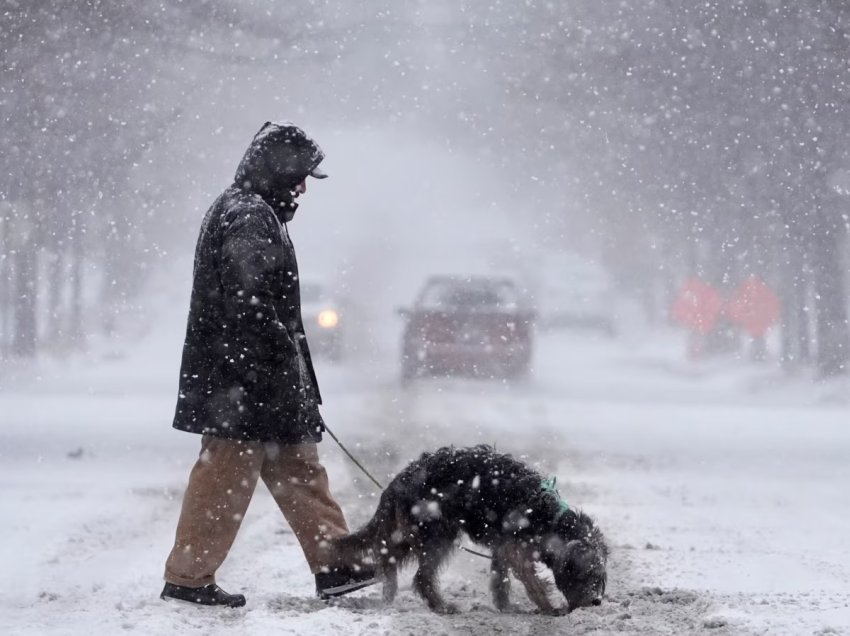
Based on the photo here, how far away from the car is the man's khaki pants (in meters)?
11.0

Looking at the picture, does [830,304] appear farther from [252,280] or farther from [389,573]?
[252,280]

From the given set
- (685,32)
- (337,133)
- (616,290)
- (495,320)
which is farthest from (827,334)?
(337,133)

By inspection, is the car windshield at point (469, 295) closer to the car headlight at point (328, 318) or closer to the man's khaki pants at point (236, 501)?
the car headlight at point (328, 318)

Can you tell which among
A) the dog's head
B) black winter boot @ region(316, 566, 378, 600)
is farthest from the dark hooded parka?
the dog's head

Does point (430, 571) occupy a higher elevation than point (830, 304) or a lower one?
lower

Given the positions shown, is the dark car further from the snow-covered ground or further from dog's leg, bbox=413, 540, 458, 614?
dog's leg, bbox=413, 540, 458, 614

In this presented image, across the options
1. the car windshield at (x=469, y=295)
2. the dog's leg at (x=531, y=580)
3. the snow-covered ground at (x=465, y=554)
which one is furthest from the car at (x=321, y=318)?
the dog's leg at (x=531, y=580)

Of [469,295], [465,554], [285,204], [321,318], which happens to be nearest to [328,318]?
[321,318]

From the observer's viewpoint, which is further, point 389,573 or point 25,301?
point 25,301

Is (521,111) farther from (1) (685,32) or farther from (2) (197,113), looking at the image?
(2) (197,113)

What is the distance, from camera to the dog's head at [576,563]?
359 centimetres

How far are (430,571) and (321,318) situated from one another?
37.9 ft

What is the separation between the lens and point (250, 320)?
143 inches

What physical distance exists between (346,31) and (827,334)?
34.8ft
